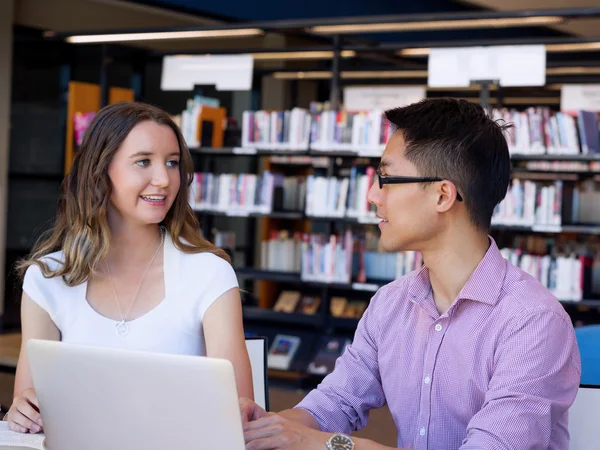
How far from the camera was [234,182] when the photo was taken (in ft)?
21.4

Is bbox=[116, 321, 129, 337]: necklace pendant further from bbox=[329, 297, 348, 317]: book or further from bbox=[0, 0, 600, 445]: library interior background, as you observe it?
bbox=[329, 297, 348, 317]: book

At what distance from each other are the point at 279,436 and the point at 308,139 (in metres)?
4.92

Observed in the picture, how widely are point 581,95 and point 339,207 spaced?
1882 millimetres

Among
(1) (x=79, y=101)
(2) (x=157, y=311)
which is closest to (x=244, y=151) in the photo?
(1) (x=79, y=101)

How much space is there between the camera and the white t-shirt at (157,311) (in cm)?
217

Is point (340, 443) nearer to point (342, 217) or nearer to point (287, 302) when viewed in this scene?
point (342, 217)

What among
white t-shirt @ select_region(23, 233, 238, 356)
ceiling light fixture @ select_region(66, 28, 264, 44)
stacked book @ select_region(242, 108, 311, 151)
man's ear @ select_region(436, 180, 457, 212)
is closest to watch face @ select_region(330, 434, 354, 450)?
man's ear @ select_region(436, 180, 457, 212)

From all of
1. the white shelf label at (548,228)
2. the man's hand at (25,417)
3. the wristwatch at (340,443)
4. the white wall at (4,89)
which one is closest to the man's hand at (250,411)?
the wristwatch at (340,443)

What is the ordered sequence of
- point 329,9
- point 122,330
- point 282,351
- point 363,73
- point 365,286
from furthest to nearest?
point 363,73 → point 329,9 → point 282,351 → point 365,286 → point 122,330

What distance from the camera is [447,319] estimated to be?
174 centimetres

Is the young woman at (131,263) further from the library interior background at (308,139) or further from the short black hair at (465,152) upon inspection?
the library interior background at (308,139)

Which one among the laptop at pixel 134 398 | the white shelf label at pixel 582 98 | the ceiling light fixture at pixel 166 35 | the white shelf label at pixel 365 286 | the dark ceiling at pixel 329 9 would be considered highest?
the dark ceiling at pixel 329 9

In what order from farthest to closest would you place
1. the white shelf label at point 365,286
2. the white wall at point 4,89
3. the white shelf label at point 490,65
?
the white wall at point 4,89, the white shelf label at point 365,286, the white shelf label at point 490,65

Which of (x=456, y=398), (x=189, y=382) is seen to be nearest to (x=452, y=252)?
(x=456, y=398)
